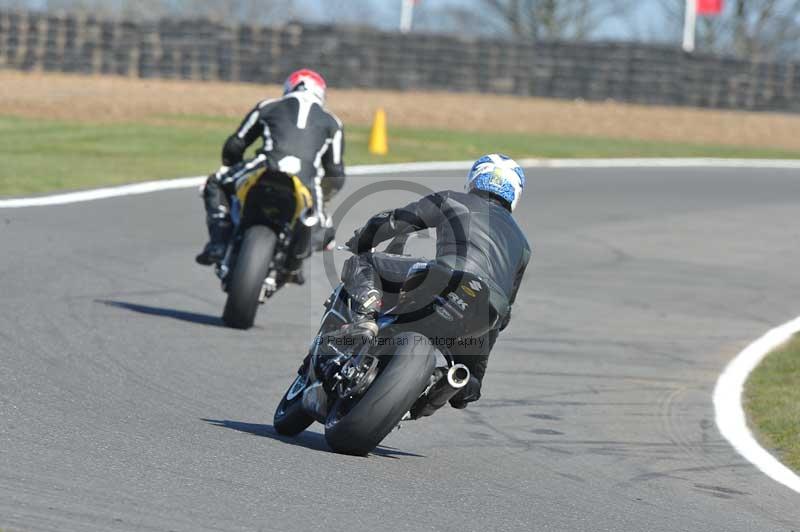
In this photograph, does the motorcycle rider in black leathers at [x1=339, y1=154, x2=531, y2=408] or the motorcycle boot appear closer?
the motorcycle rider in black leathers at [x1=339, y1=154, x2=531, y2=408]

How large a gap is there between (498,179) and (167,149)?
15.5 m

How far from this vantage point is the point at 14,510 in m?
4.78

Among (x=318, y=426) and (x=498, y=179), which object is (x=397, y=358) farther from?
(x=318, y=426)

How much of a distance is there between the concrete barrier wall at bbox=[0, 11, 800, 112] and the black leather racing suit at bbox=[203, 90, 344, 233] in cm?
2170

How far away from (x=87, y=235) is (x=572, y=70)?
2068 cm

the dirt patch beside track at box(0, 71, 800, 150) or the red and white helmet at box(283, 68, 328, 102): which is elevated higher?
the red and white helmet at box(283, 68, 328, 102)

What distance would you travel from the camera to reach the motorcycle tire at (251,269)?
31.7ft

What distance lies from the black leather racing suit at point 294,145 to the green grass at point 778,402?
3.21m

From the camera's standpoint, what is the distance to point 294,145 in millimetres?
10461

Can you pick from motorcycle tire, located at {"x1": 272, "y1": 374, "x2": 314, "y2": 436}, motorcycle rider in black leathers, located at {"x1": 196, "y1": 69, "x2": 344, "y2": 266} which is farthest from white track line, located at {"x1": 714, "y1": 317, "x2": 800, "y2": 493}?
motorcycle rider in black leathers, located at {"x1": 196, "y1": 69, "x2": 344, "y2": 266}

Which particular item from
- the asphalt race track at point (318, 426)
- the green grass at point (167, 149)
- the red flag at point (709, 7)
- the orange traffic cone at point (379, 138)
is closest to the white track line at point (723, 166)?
the asphalt race track at point (318, 426)

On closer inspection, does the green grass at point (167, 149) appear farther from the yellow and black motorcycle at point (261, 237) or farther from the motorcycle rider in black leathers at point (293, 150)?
the yellow and black motorcycle at point (261, 237)

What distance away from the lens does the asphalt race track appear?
5484 mm

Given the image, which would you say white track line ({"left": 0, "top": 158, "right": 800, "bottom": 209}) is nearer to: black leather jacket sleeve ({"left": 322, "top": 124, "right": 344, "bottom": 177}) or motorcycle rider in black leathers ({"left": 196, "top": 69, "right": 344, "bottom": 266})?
motorcycle rider in black leathers ({"left": 196, "top": 69, "right": 344, "bottom": 266})
